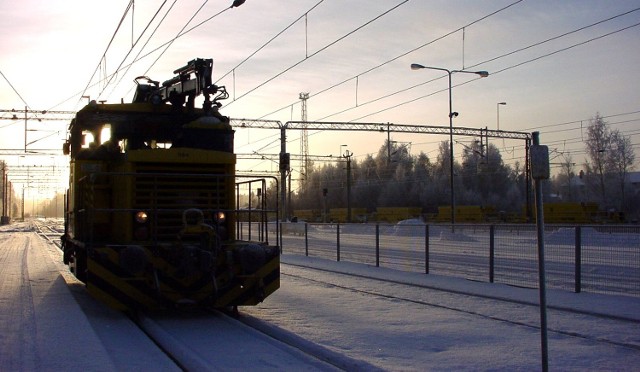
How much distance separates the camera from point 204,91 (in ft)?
37.3

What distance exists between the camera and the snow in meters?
7.25

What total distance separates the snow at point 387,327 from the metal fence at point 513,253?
629 millimetres

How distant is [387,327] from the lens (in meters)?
9.33

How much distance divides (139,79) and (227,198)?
3.35 m

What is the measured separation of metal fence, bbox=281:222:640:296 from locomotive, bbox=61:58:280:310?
6138 mm

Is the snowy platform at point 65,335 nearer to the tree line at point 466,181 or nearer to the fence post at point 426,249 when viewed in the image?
the fence post at point 426,249

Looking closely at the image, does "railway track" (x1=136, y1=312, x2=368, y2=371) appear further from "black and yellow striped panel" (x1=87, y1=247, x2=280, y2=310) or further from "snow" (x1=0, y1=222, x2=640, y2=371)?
"black and yellow striped panel" (x1=87, y1=247, x2=280, y2=310)

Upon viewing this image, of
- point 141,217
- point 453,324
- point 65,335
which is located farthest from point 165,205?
point 453,324

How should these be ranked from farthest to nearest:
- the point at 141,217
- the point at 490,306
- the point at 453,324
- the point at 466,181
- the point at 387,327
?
the point at 466,181 < the point at 490,306 < the point at 141,217 < the point at 453,324 < the point at 387,327

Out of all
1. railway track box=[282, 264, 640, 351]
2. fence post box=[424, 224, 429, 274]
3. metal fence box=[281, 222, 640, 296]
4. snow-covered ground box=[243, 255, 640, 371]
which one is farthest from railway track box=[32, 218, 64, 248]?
snow-covered ground box=[243, 255, 640, 371]

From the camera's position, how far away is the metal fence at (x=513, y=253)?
1264cm

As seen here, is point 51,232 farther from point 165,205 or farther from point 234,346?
point 234,346

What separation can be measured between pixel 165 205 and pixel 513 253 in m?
8.19

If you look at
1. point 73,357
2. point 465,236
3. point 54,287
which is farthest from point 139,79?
point 465,236
